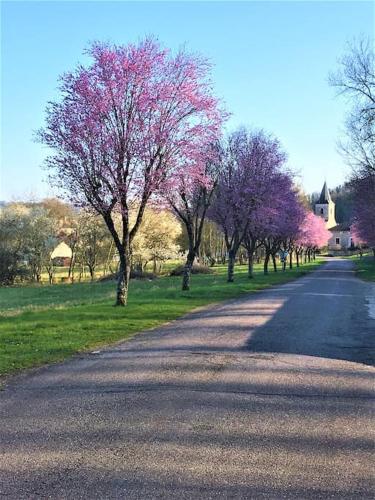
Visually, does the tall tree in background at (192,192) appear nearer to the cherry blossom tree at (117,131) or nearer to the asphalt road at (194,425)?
the cherry blossom tree at (117,131)

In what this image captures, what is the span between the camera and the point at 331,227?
535ft

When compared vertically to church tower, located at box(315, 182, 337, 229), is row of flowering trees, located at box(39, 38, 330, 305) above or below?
below

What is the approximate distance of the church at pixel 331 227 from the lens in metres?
158

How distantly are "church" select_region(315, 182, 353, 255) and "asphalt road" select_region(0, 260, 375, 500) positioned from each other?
493ft

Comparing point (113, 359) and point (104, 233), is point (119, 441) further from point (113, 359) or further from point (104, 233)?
point (104, 233)

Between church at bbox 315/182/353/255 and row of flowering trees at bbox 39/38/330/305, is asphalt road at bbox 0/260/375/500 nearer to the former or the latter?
row of flowering trees at bbox 39/38/330/305

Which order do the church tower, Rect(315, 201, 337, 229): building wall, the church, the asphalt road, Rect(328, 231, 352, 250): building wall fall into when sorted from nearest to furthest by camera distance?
the asphalt road → Rect(328, 231, 352, 250): building wall → the church → Rect(315, 201, 337, 229): building wall → the church tower

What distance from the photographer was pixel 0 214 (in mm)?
52344

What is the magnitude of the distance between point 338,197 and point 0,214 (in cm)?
14067

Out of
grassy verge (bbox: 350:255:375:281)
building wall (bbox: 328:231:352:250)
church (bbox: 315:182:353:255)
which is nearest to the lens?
grassy verge (bbox: 350:255:375:281)

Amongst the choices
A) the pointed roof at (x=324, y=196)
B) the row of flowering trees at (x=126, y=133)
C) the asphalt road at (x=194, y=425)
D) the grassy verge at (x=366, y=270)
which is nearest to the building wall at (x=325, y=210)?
the pointed roof at (x=324, y=196)

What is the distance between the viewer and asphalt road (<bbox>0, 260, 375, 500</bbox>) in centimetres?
405

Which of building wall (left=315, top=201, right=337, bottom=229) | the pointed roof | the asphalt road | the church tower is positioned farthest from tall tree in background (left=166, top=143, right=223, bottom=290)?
the pointed roof

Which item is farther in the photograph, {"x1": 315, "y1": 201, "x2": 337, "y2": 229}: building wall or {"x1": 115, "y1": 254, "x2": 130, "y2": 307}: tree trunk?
{"x1": 315, "y1": 201, "x2": 337, "y2": 229}: building wall
